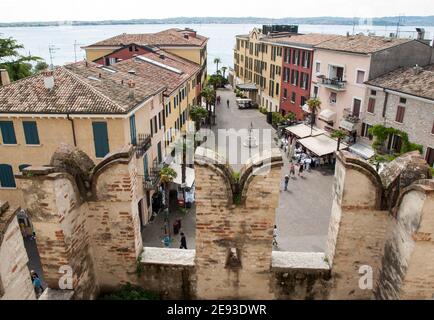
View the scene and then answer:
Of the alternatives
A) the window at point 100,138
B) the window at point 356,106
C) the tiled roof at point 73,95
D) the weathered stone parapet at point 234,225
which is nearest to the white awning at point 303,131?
the window at point 356,106

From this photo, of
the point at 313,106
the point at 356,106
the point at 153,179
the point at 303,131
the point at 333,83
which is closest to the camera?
the point at 153,179

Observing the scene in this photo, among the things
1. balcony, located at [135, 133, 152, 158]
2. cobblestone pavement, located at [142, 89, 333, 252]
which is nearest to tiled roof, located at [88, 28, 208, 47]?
cobblestone pavement, located at [142, 89, 333, 252]

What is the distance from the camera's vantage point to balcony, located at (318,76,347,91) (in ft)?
127

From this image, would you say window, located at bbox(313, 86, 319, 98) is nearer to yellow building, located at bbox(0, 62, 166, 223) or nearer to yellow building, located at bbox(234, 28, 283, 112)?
yellow building, located at bbox(234, 28, 283, 112)

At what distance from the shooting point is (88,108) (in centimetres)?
2189

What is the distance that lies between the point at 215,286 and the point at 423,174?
448cm

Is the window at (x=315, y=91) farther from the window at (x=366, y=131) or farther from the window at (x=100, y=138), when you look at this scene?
the window at (x=100, y=138)

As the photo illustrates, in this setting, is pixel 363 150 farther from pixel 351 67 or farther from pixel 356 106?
pixel 351 67

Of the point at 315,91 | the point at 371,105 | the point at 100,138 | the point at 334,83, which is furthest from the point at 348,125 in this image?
the point at 100,138

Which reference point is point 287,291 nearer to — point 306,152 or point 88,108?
point 88,108

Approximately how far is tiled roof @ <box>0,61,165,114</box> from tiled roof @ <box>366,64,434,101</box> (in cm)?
2060

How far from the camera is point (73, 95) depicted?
912 inches

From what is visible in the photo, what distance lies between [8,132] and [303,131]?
29.6 m

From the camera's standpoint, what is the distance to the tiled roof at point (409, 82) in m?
29.2
